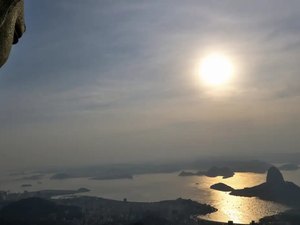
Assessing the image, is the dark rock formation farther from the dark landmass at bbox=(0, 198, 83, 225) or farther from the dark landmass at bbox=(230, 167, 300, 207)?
the dark landmass at bbox=(230, 167, 300, 207)

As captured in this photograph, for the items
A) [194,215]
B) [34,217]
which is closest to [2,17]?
[34,217]

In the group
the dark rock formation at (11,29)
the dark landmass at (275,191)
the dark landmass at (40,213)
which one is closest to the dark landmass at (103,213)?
the dark landmass at (40,213)

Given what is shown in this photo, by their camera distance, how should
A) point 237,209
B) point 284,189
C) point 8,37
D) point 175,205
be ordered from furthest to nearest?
point 284,189, point 175,205, point 237,209, point 8,37

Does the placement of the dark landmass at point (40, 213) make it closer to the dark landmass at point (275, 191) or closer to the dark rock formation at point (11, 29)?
the dark landmass at point (275, 191)

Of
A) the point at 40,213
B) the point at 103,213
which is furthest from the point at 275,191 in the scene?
the point at 40,213

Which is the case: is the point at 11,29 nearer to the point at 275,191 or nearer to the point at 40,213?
the point at 40,213

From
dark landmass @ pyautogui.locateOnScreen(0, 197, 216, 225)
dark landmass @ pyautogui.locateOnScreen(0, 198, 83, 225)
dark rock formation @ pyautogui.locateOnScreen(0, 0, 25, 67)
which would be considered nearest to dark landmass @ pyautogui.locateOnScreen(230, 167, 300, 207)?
dark landmass @ pyautogui.locateOnScreen(0, 197, 216, 225)

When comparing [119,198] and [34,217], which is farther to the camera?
[119,198]

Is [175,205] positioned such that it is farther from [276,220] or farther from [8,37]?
[8,37]
